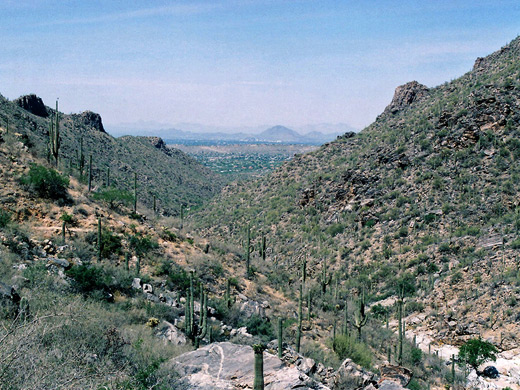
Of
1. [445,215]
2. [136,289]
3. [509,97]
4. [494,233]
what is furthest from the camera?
[509,97]

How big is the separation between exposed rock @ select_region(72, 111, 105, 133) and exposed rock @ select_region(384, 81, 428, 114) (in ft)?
179

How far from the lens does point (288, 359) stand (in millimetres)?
10844

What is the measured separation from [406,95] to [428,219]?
2851 centimetres

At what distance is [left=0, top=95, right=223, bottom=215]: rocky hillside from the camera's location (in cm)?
5053

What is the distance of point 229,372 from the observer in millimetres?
8555

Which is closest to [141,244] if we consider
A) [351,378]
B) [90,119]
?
[351,378]

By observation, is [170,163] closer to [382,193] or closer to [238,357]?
[382,193]

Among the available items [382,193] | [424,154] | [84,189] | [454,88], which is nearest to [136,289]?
[84,189]

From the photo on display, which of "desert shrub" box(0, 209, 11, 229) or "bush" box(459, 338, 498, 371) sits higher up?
"desert shrub" box(0, 209, 11, 229)

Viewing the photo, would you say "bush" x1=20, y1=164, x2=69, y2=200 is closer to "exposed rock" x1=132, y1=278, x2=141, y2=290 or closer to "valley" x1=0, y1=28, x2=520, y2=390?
"valley" x1=0, y1=28, x2=520, y2=390

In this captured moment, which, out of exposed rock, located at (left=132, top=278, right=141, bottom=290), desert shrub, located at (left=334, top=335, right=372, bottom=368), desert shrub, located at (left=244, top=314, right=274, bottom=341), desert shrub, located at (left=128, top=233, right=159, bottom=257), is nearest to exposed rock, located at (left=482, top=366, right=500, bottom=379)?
desert shrub, located at (left=334, top=335, right=372, bottom=368)

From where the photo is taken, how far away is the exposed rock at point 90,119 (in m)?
71.1

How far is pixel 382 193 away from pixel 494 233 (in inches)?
402

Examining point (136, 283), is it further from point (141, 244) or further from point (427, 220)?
point (427, 220)
